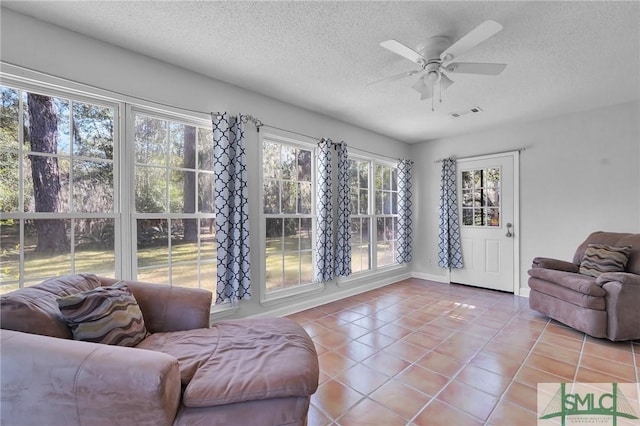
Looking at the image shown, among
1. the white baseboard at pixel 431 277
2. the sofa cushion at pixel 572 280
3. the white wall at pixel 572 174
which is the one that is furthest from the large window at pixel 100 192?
the white wall at pixel 572 174

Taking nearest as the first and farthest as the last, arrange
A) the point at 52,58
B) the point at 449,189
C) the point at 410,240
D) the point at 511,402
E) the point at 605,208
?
1. the point at 511,402
2. the point at 52,58
3. the point at 605,208
4. the point at 449,189
5. the point at 410,240

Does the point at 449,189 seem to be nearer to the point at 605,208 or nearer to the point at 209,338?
the point at 605,208

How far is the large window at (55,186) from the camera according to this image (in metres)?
1.91

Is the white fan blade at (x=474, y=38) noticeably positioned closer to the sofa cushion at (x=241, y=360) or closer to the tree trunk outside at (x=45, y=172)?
the sofa cushion at (x=241, y=360)

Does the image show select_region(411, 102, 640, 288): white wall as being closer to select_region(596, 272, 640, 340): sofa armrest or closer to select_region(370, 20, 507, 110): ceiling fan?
select_region(596, 272, 640, 340): sofa armrest

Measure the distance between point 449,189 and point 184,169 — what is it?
3.99m

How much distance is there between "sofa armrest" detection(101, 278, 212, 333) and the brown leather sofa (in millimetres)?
229

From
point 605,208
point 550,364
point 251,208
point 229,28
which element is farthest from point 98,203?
point 605,208

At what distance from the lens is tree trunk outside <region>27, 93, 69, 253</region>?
6.55 feet

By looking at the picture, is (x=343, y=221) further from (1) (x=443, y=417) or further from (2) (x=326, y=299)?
(1) (x=443, y=417)

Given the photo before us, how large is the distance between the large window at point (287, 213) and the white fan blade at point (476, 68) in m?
1.97

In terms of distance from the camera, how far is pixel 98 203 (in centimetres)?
224

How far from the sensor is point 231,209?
2.81 meters

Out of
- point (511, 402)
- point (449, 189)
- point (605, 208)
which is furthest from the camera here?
point (449, 189)
